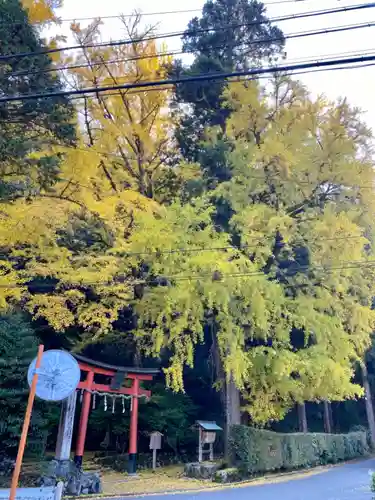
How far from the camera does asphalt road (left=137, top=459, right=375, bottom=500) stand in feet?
26.4

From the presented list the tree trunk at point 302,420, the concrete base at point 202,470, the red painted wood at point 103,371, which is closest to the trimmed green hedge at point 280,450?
the concrete base at point 202,470

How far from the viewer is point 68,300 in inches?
454

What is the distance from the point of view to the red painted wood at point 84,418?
10.2 meters

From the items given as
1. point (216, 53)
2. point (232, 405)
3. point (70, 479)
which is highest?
point (216, 53)

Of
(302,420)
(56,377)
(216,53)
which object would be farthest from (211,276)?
(302,420)

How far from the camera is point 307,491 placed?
8.73m

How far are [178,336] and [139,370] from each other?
1.93m

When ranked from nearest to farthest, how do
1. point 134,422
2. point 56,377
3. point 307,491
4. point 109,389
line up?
point 56,377 < point 307,491 < point 109,389 < point 134,422

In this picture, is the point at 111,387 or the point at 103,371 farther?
the point at 111,387

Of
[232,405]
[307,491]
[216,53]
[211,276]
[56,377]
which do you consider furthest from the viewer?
[216,53]

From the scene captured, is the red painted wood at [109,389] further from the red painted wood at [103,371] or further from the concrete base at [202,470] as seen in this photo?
the concrete base at [202,470]

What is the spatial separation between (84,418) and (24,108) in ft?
24.5

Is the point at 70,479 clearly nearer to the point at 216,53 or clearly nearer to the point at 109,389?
the point at 109,389

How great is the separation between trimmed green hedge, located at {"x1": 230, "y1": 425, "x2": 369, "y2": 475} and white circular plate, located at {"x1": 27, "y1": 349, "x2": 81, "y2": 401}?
24.9ft
